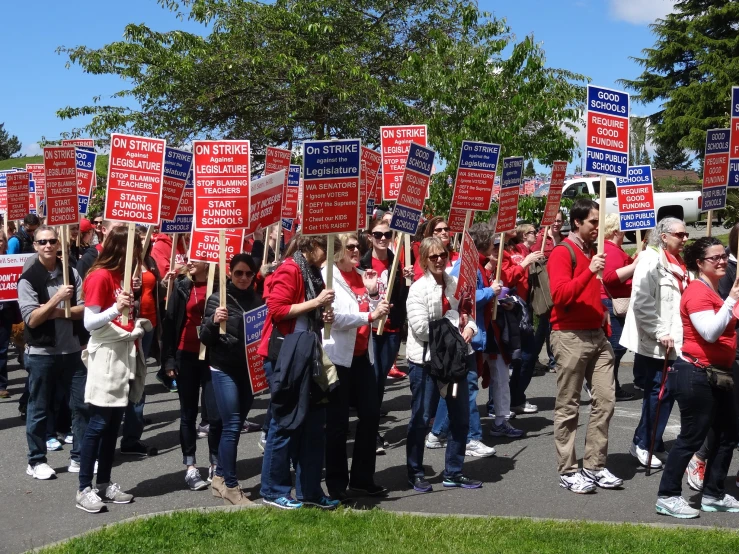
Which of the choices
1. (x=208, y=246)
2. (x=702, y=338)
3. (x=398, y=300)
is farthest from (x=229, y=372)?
Answer: (x=702, y=338)

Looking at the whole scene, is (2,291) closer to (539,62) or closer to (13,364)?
(13,364)

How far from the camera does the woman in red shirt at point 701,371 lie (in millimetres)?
6520

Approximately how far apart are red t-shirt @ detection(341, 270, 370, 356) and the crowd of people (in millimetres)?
13

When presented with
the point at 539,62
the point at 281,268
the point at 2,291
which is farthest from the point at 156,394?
the point at 539,62

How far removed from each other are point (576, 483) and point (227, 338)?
112 inches

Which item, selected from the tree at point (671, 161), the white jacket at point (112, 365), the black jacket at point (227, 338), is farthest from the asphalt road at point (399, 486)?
the tree at point (671, 161)

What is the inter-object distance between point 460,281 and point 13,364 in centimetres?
929

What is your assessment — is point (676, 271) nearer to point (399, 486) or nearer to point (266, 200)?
point (399, 486)

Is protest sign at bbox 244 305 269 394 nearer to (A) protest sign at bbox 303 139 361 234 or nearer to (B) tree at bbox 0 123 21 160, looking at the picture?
(A) protest sign at bbox 303 139 361 234

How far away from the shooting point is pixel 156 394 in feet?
38.9

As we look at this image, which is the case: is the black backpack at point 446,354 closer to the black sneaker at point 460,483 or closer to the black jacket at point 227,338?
the black sneaker at point 460,483

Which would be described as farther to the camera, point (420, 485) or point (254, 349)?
point (420, 485)

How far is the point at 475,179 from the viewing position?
983cm

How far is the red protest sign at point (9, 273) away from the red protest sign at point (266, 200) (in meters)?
3.05
